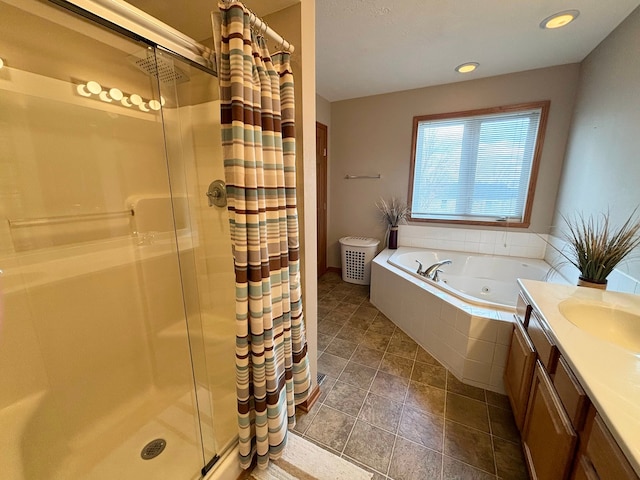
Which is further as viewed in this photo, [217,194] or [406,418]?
[406,418]

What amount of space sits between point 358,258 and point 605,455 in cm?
268

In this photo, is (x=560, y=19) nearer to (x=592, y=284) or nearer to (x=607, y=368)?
(x=592, y=284)

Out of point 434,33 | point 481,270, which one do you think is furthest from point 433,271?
point 434,33

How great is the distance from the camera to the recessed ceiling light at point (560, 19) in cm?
162

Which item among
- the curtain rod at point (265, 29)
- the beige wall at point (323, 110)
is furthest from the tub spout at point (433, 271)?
the beige wall at point (323, 110)

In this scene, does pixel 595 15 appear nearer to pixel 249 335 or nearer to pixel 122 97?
pixel 249 335

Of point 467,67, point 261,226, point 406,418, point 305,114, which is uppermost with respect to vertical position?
point 467,67

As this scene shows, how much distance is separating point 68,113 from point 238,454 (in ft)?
5.87

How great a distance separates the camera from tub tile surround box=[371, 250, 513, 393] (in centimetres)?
160

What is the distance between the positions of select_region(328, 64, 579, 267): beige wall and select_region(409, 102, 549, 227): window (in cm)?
9

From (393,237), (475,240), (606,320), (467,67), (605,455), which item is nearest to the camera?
(605,455)

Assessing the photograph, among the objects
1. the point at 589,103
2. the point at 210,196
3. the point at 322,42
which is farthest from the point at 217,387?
the point at 589,103

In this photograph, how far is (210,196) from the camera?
4.50 ft

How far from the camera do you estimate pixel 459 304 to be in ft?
5.83
